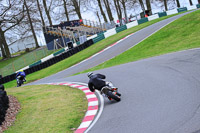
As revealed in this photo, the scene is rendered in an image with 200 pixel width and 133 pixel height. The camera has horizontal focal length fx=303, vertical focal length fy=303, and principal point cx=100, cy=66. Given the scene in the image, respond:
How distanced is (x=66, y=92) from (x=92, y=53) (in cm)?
1501

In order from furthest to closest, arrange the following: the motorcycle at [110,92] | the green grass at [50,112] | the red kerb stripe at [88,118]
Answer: the motorcycle at [110,92] → the red kerb stripe at [88,118] → the green grass at [50,112]

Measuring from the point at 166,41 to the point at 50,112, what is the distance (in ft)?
46.5

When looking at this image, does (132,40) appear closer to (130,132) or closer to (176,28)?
(176,28)

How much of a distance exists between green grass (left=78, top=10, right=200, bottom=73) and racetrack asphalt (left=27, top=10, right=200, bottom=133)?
5915 millimetres

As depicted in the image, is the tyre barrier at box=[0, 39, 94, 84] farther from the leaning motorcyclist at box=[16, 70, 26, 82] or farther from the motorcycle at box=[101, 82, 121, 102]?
the motorcycle at box=[101, 82, 121, 102]

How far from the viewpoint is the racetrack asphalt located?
634cm

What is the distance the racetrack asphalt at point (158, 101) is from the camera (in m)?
6.34

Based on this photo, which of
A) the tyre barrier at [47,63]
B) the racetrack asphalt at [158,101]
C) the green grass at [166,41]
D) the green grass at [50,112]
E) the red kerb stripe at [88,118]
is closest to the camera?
the racetrack asphalt at [158,101]

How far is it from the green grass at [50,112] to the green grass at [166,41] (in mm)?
8174

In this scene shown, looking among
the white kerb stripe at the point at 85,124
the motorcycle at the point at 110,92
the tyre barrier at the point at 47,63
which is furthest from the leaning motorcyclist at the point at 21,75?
the white kerb stripe at the point at 85,124

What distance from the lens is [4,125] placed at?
8.58m

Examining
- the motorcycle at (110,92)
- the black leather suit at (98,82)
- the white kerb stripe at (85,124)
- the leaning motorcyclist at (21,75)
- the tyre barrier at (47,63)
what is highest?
the black leather suit at (98,82)

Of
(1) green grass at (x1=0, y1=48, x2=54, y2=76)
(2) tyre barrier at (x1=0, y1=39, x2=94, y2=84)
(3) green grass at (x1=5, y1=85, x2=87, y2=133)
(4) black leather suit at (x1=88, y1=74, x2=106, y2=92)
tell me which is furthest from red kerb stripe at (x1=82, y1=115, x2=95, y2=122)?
(1) green grass at (x1=0, y1=48, x2=54, y2=76)

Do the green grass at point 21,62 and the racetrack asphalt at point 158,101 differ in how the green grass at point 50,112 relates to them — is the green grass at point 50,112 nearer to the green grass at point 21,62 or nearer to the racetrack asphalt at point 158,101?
the racetrack asphalt at point 158,101
